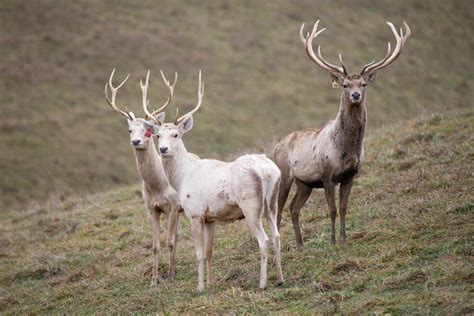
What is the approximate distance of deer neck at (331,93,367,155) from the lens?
34.2ft

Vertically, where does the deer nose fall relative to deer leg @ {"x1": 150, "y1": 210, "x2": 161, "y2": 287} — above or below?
above

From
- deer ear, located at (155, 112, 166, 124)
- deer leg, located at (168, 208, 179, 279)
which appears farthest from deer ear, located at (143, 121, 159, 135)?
deer leg, located at (168, 208, 179, 279)

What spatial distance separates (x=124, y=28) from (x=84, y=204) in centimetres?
2096

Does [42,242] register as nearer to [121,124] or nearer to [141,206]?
[141,206]

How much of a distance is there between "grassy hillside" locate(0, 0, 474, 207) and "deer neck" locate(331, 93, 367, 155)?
1609 cm

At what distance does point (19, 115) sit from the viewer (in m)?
30.4

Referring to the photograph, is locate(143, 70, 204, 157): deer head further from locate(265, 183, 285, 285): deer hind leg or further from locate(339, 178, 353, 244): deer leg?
locate(339, 178, 353, 244): deer leg

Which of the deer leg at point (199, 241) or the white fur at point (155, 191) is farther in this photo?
the white fur at point (155, 191)

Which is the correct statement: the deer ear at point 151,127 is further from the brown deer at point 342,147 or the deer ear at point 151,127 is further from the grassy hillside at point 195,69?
the grassy hillside at point 195,69

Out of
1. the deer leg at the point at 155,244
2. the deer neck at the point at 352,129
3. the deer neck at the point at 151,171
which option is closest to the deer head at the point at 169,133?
the deer neck at the point at 151,171

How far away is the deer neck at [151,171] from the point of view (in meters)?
11.5

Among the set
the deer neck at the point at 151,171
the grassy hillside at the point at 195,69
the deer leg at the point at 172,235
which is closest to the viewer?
the deer leg at the point at 172,235

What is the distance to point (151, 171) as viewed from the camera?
37.7ft

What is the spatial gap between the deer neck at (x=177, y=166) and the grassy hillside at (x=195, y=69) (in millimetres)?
15869
